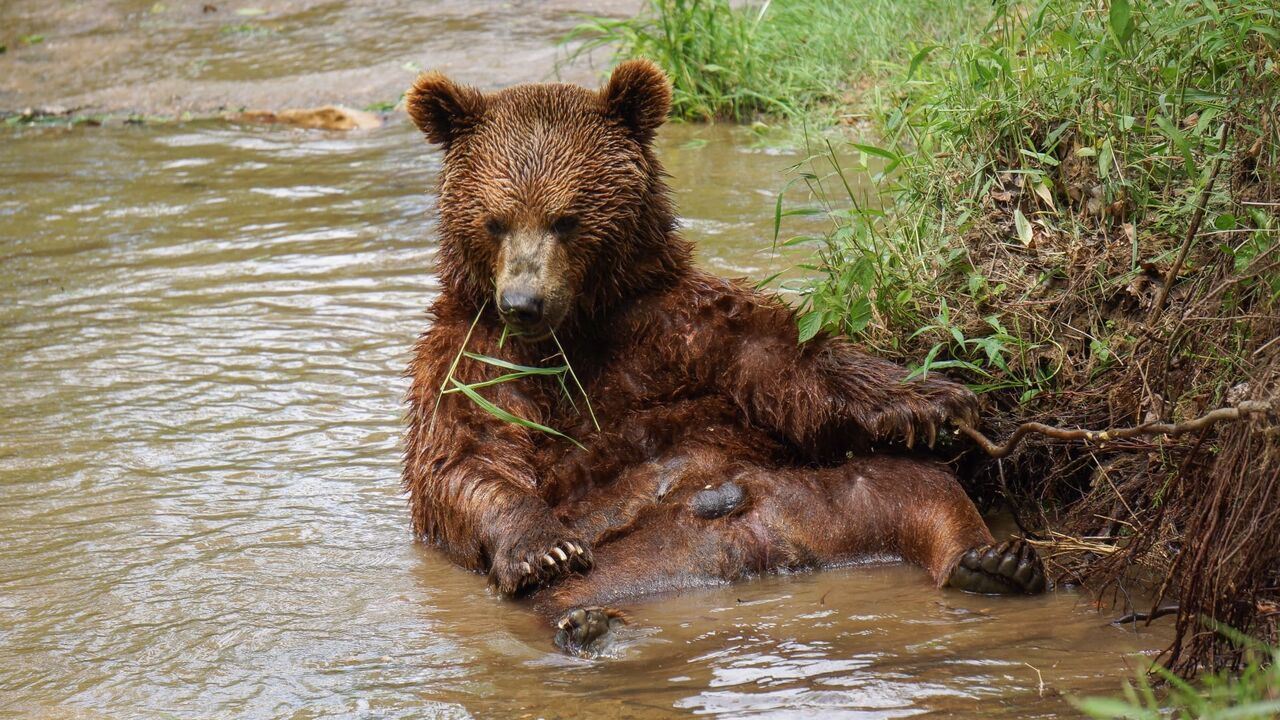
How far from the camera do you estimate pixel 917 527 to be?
4.52 metres

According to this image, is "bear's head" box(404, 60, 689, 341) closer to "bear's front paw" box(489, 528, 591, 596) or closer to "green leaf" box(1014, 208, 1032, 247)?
"bear's front paw" box(489, 528, 591, 596)

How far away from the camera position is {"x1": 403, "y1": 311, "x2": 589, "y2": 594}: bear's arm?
4547mm

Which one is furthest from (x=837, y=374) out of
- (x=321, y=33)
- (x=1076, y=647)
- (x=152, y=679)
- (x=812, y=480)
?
(x=321, y=33)

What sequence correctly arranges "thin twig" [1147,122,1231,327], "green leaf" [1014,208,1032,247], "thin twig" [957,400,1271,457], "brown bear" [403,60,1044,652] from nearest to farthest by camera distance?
"thin twig" [957,400,1271,457], "thin twig" [1147,122,1231,327], "brown bear" [403,60,1044,652], "green leaf" [1014,208,1032,247]

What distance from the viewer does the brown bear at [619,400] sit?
4609 millimetres

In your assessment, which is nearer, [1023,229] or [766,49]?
[1023,229]

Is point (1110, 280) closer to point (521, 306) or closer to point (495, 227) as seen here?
point (521, 306)

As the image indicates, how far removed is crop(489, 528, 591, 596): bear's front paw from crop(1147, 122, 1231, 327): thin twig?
6.36ft

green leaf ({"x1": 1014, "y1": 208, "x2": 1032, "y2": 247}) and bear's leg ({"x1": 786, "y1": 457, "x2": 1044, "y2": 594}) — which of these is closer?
bear's leg ({"x1": 786, "y1": 457, "x2": 1044, "y2": 594})

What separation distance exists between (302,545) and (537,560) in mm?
1093

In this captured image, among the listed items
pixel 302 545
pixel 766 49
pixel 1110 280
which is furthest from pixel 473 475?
pixel 766 49

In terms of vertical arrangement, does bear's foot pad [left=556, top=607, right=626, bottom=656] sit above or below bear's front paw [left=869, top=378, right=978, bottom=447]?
below

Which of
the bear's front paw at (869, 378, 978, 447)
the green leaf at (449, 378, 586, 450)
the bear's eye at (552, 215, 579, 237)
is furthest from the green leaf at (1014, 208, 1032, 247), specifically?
the green leaf at (449, 378, 586, 450)

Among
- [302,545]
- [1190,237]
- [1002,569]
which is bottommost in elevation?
[302,545]
